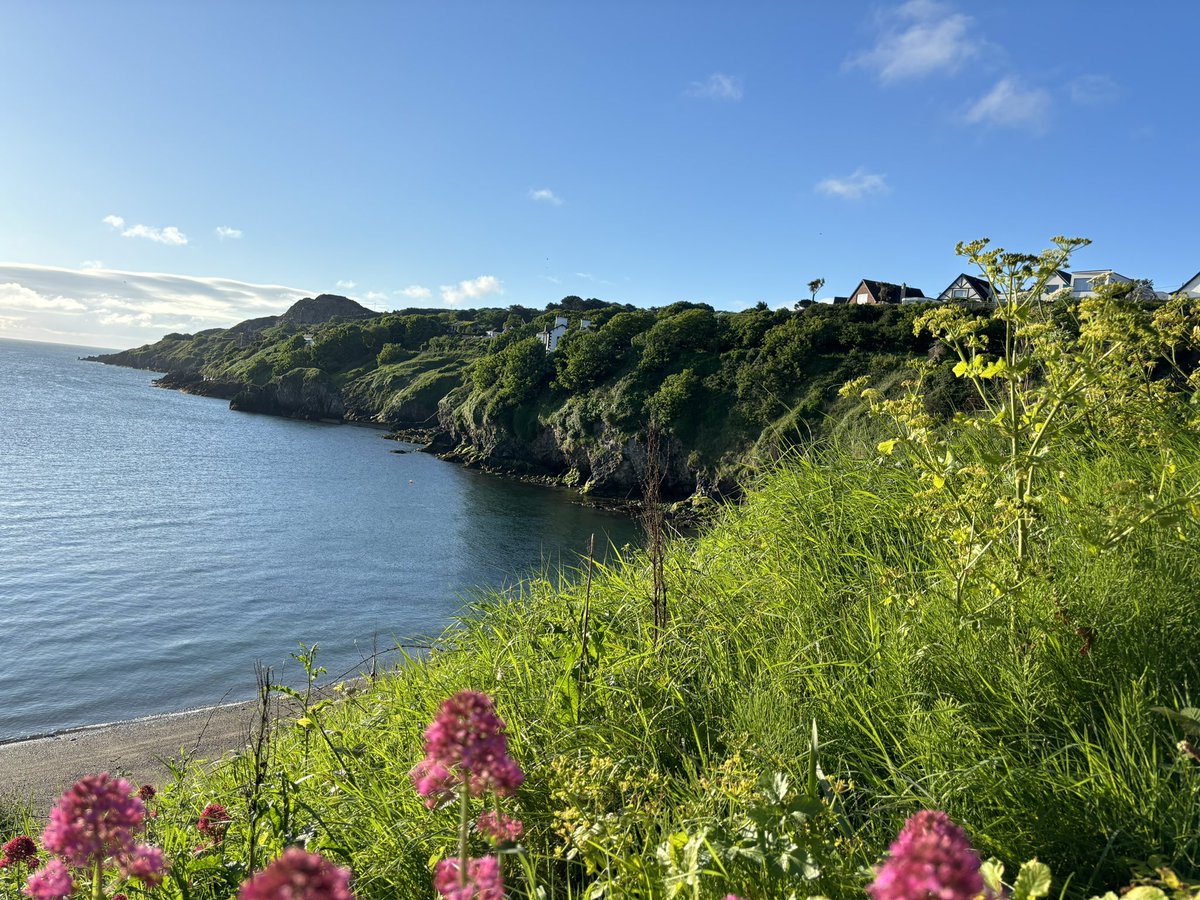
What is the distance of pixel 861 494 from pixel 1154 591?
1.90 meters

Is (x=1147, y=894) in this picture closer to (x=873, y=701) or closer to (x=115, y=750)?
(x=873, y=701)

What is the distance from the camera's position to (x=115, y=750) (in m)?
17.0

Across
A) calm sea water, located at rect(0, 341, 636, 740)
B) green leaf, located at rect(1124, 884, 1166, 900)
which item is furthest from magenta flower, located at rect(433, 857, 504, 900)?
calm sea water, located at rect(0, 341, 636, 740)

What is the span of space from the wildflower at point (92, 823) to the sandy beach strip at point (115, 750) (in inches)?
570

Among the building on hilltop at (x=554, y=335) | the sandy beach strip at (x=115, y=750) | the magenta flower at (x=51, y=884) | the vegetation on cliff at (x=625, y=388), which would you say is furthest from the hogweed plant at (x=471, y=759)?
the building on hilltop at (x=554, y=335)

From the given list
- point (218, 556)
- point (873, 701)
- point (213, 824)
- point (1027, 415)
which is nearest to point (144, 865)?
point (213, 824)

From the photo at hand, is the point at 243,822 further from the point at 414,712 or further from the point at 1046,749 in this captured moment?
the point at 1046,749

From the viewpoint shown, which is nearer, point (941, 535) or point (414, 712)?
point (941, 535)

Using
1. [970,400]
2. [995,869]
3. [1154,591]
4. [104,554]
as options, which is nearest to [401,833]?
[995,869]

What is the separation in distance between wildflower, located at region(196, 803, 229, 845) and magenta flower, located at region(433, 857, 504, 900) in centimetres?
258

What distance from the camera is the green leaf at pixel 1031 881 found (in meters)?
1.45

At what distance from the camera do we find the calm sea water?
21.2 m

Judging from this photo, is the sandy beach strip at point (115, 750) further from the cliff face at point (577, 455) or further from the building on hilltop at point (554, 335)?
the building on hilltop at point (554, 335)

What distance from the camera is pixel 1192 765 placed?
2.31 meters
